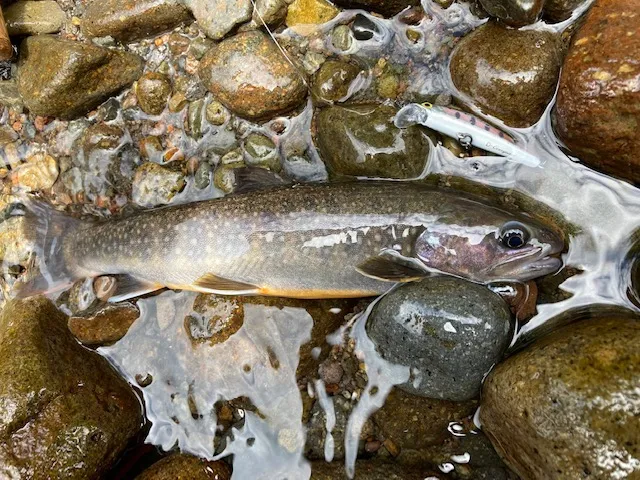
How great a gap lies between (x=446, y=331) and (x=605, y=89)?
1.82 meters

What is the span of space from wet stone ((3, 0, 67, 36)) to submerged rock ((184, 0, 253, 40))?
1.23m

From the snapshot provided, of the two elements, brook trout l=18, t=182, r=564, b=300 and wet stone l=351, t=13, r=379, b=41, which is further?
wet stone l=351, t=13, r=379, b=41

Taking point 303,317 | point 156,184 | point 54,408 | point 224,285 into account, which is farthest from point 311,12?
point 54,408

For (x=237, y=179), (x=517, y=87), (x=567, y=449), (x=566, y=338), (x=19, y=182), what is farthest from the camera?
(x=19, y=182)

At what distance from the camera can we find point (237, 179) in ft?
13.1

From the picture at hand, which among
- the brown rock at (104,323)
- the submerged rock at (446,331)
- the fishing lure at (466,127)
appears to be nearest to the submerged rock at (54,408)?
the brown rock at (104,323)

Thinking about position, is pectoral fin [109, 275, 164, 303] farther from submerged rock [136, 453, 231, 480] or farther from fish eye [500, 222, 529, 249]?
fish eye [500, 222, 529, 249]

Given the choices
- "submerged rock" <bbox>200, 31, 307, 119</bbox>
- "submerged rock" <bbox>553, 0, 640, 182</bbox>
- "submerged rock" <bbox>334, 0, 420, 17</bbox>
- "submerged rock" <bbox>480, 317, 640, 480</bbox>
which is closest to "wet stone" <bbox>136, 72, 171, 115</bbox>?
"submerged rock" <bbox>200, 31, 307, 119</bbox>

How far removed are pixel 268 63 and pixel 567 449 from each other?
3288 millimetres

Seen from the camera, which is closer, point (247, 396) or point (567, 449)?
point (567, 449)

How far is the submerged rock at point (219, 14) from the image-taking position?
13.7ft

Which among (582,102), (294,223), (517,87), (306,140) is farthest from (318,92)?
(582,102)

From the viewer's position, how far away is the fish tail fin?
433 cm

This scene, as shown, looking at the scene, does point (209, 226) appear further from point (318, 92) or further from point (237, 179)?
point (318, 92)
